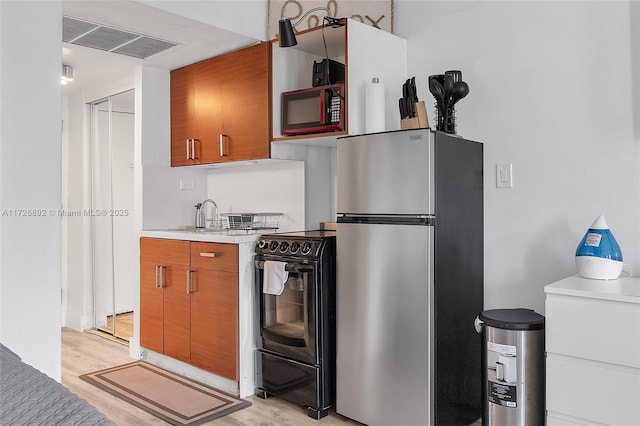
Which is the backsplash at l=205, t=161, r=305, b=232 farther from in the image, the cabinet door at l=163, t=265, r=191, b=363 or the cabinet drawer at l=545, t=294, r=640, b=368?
the cabinet drawer at l=545, t=294, r=640, b=368

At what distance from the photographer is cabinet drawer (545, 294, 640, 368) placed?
6.43ft

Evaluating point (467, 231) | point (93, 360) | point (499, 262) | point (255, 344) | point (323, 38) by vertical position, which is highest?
point (323, 38)

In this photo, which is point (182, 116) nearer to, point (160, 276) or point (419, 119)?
point (160, 276)

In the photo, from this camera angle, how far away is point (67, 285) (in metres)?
5.15

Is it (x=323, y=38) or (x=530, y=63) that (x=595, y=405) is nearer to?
(x=530, y=63)

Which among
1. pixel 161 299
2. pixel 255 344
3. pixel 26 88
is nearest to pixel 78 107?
pixel 161 299

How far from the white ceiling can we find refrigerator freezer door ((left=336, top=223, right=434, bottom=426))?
5.13ft

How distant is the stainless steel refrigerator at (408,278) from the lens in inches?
96.0

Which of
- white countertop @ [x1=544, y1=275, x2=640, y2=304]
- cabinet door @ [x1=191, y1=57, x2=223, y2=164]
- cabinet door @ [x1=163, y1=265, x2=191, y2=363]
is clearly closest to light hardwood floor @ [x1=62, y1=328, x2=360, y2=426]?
cabinet door @ [x1=163, y1=265, x2=191, y2=363]

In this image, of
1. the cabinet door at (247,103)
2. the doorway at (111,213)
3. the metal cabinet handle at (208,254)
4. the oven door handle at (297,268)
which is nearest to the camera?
the oven door handle at (297,268)

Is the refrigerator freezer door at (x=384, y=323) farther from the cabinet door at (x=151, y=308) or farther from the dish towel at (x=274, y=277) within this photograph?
the cabinet door at (x=151, y=308)

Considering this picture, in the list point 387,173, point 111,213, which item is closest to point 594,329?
point 387,173

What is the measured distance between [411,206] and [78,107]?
13.0 feet

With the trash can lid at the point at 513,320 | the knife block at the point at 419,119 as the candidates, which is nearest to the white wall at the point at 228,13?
the knife block at the point at 419,119
